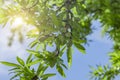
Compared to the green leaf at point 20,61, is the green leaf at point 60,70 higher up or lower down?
lower down

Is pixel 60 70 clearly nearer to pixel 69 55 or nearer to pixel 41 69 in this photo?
pixel 41 69

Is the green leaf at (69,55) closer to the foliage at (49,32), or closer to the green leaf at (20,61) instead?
the foliage at (49,32)

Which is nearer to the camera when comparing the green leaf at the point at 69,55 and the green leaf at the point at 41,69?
the green leaf at the point at 69,55

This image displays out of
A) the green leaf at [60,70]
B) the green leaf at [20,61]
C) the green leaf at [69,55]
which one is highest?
the green leaf at [20,61]

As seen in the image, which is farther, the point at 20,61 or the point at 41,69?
the point at 20,61

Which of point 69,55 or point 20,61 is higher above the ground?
point 20,61

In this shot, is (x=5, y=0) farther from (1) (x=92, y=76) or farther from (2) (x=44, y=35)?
(1) (x=92, y=76)

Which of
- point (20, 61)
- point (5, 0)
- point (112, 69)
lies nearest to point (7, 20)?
point (5, 0)

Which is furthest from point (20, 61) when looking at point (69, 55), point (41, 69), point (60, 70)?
point (69, 55)

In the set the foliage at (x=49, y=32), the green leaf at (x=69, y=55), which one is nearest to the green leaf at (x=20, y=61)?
the foliage at (x=49, y=32)

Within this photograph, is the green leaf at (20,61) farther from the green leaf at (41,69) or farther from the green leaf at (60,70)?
the green leaf at (60,70)

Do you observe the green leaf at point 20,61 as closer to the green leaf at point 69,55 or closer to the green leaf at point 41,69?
the green leaf at point 41,69

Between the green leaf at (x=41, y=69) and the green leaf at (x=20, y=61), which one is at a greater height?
the green leaf at (x=20, y=61)

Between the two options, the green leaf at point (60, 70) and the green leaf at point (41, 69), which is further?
the green leaf at point (60, 70)
